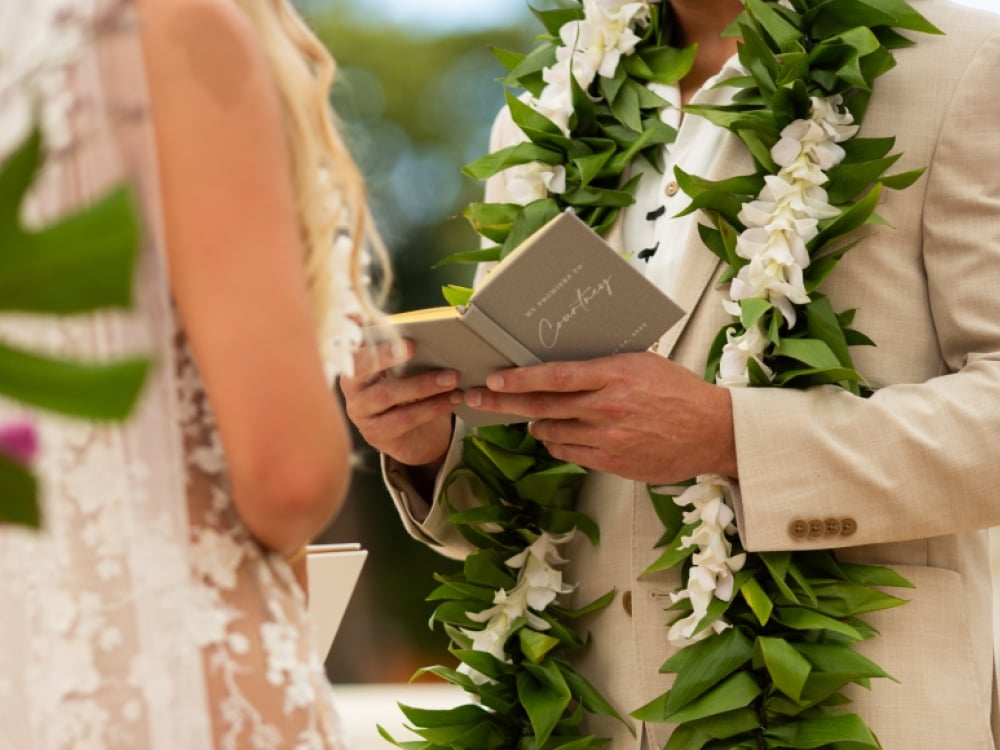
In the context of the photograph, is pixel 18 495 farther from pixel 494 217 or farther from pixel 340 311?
pixel 494 217

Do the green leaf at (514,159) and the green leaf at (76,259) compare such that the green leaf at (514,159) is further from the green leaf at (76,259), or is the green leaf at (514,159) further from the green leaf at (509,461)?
the green leaf at (76,259)

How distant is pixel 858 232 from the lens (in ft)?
5.81

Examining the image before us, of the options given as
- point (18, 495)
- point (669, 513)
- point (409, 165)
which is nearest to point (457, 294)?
point (669, 513)

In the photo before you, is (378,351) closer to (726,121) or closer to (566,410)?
(566,410)

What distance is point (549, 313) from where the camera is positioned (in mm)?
1576

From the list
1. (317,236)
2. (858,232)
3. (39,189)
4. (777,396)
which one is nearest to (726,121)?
(858,232)

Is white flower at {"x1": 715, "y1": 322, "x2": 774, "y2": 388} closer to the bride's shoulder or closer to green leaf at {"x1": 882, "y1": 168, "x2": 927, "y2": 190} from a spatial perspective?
green leaf at {"x1": 882, "y1": 168, "x2": 927, "y2": 190}

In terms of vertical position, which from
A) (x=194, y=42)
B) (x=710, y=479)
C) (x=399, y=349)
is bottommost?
(x=710, y=479)

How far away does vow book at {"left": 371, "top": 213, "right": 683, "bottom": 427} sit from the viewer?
152 centimetres

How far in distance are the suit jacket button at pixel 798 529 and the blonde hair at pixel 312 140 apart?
2.70 feet

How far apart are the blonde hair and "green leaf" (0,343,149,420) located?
0.64m

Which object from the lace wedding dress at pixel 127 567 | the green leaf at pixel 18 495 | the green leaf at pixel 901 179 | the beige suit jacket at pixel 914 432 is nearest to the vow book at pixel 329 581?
the beige suit jacket at pixel 914 432

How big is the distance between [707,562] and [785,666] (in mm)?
169

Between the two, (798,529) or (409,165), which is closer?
(798,529)
